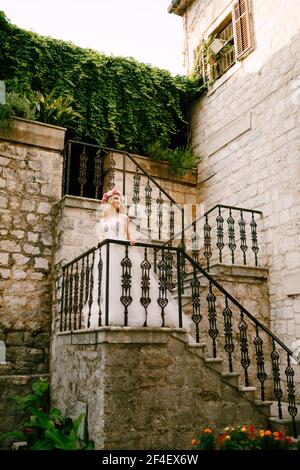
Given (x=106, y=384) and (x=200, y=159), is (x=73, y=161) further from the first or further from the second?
(x=106, y=384)

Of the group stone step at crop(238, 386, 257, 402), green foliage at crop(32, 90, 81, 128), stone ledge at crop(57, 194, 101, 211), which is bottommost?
stone step at crop(238, 386, 257, 402)

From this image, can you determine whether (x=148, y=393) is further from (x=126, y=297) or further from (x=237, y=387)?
(x=237, y=387)

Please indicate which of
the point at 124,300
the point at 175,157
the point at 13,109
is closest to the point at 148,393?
the point at 124,300

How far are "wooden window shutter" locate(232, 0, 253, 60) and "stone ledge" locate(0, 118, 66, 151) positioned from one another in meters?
3.95

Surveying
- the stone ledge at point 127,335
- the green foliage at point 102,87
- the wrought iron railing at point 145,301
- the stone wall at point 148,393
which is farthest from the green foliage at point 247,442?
the green foliage at point 102,87

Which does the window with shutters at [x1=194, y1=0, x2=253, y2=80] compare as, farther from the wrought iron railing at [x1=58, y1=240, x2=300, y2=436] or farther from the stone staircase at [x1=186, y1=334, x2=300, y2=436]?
the stone staircase at [x1=186, y1=334, x2=300, y2=436]

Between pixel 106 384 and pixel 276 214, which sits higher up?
pixel 276 214

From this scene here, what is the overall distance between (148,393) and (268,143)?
4.86 meters

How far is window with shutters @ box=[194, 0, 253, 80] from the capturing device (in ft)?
26.1

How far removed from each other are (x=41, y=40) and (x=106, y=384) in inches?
270

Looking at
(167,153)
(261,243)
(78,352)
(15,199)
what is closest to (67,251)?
(15,199)

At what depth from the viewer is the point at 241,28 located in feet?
26.4

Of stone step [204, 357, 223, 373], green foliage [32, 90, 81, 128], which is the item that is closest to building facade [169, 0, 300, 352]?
stone step [204, 357, 223, 373]

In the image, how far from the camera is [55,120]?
7.20 meters
